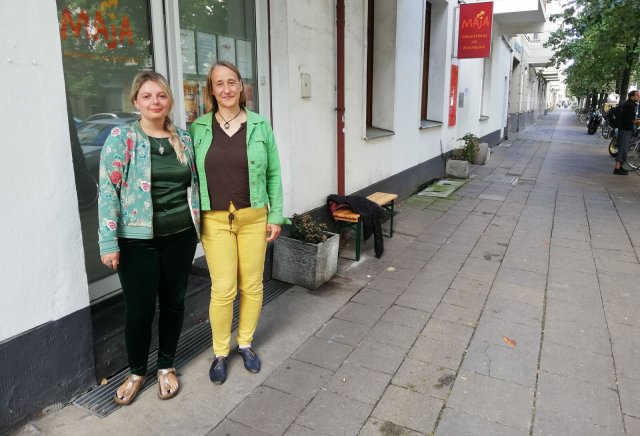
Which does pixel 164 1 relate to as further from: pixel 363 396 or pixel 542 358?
pixel 542 358

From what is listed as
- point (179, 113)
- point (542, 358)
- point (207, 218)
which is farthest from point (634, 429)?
point (179, 113)

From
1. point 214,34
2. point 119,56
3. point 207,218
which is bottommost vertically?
point 207,218

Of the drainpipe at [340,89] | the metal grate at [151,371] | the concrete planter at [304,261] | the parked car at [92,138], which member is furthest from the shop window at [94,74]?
the drainpipe at [340,89]

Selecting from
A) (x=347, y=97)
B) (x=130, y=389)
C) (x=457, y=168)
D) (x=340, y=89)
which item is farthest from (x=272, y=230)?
(x=457, y=168)

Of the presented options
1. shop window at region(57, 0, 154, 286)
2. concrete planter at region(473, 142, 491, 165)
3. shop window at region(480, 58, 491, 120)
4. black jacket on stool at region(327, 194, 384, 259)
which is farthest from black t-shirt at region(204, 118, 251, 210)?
shop window at region(480, 58, 491, 120)

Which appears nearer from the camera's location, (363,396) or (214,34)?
(363,396)

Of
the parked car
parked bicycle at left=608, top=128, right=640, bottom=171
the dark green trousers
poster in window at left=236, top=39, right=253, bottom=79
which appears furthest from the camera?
parked bicycle at left=608, top=128, right=640, bottom=171

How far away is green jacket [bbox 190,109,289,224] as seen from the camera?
2.74 metres

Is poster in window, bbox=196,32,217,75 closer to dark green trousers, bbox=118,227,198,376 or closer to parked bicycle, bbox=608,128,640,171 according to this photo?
dark green trousers, bbox=118,227,198,376

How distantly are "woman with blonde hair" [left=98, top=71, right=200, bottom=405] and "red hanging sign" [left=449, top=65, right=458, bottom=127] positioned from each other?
8.50 m

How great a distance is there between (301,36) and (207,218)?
8.56ft

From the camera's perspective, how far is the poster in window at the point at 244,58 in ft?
14.1

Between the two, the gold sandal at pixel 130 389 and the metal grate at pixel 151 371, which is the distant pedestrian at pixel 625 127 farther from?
the gold sandal at pixel 130 389

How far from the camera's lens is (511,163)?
13.4 meters
